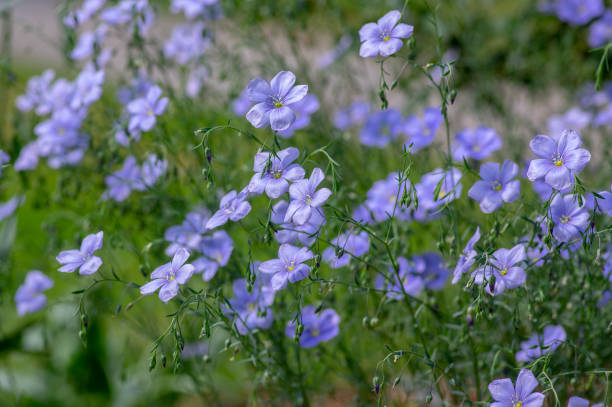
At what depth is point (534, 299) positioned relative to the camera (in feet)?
5.61

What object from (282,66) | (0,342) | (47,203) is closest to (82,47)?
(47,203)

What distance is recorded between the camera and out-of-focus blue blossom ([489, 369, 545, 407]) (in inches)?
57.2

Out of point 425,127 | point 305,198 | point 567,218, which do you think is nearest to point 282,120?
point 305,198

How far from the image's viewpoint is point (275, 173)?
5.27 feet

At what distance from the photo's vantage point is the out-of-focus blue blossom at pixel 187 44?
301cm

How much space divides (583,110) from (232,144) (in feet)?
5.98

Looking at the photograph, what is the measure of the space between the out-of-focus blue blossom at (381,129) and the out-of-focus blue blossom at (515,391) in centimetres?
156

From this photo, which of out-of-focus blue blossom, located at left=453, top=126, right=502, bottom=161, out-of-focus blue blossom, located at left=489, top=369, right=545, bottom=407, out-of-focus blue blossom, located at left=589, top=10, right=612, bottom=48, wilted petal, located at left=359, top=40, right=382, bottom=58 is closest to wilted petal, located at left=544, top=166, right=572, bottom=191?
out-of-focus blue blossom, located at left=489, top=369, right=545, bottom=407

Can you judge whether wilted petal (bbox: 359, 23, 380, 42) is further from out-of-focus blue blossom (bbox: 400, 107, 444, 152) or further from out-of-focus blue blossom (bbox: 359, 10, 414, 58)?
out-of-focus blue blossom (bbox: 400, 107, 444, 152)

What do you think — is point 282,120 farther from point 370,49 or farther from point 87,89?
point 87,89

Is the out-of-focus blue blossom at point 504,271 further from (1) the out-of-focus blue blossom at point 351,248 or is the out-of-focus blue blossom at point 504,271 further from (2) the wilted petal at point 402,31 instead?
(2) the wilted petal at point 402,31

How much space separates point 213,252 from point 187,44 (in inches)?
57.6

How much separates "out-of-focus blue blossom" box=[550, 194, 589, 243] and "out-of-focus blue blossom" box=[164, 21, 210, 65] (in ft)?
6.02

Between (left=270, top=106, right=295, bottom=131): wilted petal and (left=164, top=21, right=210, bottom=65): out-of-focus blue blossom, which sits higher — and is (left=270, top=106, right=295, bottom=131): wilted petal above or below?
above
